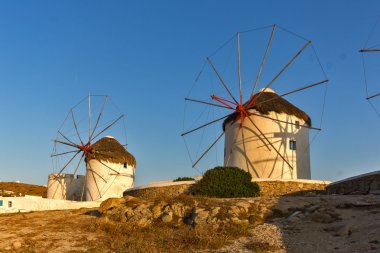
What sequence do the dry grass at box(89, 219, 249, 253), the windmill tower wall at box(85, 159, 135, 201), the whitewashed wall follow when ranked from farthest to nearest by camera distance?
the windmill tower wall at box(85, 159, 135, 201) < the whitewashed wall < the dry grass at box(89, 219, 249, 253)

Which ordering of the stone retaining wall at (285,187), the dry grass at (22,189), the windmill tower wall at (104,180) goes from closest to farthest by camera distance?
the stone retaining wall at (285,187) → the windmill tower wall at (104,180) → the dry grass at (22,189)

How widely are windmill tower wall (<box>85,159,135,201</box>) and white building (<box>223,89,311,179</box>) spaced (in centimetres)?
1557

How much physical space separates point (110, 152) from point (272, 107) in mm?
20057

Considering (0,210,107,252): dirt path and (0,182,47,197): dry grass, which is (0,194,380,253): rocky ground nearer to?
(0,210,107,252): dirt path

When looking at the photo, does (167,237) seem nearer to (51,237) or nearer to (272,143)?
(51,237)

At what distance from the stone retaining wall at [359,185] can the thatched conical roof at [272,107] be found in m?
9.16

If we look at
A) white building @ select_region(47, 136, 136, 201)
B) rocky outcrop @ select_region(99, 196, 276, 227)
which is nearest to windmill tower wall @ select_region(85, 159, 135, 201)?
white building @ select_region(47, 136, 136, 201)

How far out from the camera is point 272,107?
31.0 m

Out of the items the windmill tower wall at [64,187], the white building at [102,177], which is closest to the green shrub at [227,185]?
the white building at [102,177]

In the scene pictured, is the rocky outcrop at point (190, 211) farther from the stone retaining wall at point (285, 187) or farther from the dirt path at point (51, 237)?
the stone retaining wall at point (285, 187)

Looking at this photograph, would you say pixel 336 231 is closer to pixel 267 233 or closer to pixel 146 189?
pixel 267 233

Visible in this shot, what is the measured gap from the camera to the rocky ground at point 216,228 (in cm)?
1255

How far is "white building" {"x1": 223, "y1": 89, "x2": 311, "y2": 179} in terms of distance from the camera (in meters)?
30.1

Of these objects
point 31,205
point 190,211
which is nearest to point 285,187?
point 190,211
